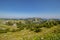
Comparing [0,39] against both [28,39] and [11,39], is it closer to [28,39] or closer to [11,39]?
[11,39]

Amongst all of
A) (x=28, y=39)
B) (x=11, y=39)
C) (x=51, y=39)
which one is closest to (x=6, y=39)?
(x=11, y=39)

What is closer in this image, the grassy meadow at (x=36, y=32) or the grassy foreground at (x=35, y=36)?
the grassy foreground at (x=35, y=36)

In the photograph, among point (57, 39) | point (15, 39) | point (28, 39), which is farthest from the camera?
point (15, 39)

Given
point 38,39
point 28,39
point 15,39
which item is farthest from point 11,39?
point 38,39

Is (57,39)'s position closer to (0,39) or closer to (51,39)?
(51,39)

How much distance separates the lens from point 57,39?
7633mm

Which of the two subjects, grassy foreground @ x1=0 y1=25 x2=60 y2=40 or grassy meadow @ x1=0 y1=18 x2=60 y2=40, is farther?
grassy meadow @ x1=0 y1=18 x2=60 y2=40

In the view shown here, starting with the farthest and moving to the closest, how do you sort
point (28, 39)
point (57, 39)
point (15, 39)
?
point (15, 39) → point (28, 39) → point (57, 39)

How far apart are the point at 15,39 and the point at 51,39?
136 inches

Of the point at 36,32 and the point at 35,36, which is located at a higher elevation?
the point at 35,36

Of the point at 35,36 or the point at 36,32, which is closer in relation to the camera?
the point at 35,36

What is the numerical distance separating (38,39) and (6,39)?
3406mm

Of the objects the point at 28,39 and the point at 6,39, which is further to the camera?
the point at 6,39

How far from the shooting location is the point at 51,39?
7.73 meters
